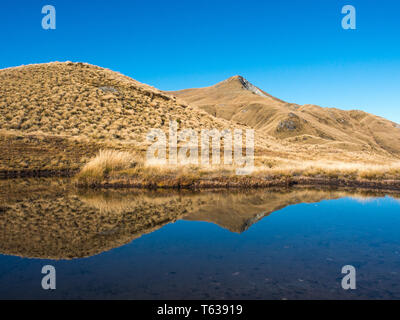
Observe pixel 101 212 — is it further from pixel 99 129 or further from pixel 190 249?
pixel 99 129

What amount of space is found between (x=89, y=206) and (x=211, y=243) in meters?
6.15

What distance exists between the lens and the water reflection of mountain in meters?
8.23

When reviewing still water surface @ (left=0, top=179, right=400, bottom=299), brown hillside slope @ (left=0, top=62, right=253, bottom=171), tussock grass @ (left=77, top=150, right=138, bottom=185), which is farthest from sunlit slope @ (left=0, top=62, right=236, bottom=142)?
still water surface @ (left=0, top=179, right=400, bottom=299)

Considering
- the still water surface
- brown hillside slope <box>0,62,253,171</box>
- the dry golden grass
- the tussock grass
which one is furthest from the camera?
brown hillside slope <box>0,62,253,171</box>

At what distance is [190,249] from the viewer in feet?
26.7

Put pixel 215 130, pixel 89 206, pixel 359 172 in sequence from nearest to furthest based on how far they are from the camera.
A: pixel 89 206
pixel 359 172
pixel 215 130

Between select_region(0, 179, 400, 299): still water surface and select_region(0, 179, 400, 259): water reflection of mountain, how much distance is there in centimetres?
4

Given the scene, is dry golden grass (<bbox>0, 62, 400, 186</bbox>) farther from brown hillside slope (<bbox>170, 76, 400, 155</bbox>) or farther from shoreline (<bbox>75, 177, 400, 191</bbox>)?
brown hillside slope (<bbox>170, 76, 400, 155</bbox>)

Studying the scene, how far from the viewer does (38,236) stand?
342 inches

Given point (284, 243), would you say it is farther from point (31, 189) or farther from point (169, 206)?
point (31, 189)

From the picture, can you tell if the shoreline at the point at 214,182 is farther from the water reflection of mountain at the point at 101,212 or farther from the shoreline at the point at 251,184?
the water reflection of mountain at the point at 101,212

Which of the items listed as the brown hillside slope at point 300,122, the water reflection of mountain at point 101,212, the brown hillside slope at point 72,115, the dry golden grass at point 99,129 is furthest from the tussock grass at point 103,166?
the brown hillside slope at point 300,122

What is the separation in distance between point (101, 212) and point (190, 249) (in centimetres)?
483
